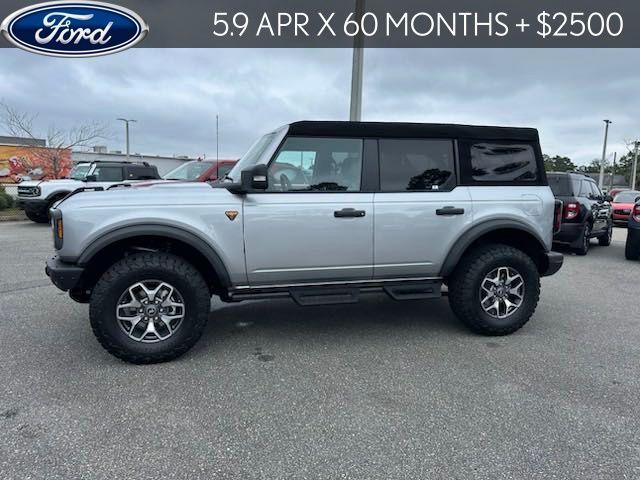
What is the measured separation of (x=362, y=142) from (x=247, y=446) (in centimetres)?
262

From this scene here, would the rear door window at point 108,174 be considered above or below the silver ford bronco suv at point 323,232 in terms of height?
above

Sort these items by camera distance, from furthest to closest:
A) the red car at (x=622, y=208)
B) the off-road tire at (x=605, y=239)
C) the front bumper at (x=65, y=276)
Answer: the red car at (x=622, y=208) < the off-road tire at (x=605, y=239) < the front bumper at (x=65, y=276)

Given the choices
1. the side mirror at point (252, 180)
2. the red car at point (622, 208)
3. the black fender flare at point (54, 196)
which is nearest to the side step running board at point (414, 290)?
the side mirror at point (252, 180)

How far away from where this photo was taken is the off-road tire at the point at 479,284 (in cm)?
412

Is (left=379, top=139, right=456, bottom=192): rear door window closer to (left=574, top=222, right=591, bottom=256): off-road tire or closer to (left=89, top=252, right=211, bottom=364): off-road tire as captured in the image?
(left=89, top=252, right=211, bottom=364): off-road tire

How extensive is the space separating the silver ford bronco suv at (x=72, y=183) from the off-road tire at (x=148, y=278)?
924cm

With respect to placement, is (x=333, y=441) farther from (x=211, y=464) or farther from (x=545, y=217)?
(x=545, y=217)

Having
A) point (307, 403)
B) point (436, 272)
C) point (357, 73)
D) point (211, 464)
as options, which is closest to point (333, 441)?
point (307, 403)

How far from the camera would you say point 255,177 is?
355 centimetres

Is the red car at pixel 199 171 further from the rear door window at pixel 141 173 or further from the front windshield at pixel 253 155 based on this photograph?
the front windshield at pixel 253 155

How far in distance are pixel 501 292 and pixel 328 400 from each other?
84.1 inches

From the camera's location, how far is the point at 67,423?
2684 millimetres

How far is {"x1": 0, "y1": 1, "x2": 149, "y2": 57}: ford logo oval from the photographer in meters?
10.8

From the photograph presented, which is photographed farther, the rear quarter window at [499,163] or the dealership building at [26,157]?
the dealership building at [26,157]
